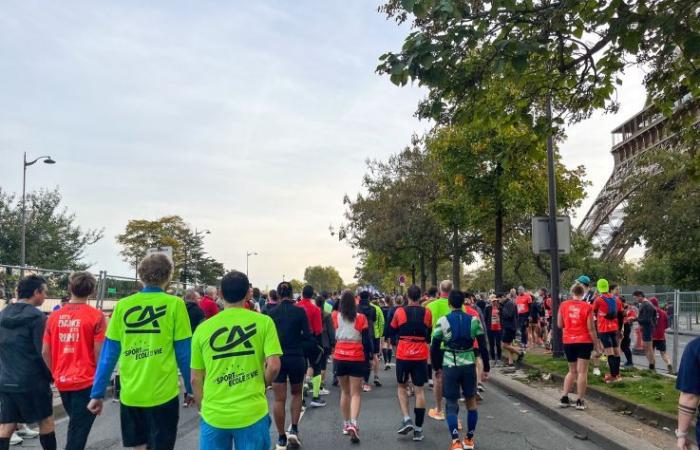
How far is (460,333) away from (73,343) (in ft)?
13.1

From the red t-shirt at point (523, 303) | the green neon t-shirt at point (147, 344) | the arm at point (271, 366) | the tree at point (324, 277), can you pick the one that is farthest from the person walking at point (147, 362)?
the tree at point (324, 277)

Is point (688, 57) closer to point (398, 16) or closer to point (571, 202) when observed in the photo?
point (398, 16)

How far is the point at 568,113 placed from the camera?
9.68 meters

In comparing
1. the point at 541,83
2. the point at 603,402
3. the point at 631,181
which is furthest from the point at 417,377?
the point at 631,181

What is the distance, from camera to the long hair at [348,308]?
27.8 feet

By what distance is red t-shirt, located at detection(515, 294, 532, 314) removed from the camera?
1794 cm

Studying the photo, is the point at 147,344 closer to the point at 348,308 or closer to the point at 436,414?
the point at 348,308

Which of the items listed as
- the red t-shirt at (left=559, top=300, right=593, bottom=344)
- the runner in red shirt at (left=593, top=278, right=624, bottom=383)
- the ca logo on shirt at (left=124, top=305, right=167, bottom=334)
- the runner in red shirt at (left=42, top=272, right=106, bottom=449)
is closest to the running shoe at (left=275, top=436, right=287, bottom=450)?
the runner in red shirt at (left=42, top=272, right=106, bottom=449)

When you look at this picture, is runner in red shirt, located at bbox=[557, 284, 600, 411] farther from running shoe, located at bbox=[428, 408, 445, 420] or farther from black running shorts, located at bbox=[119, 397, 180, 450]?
black running shorts, located at bbox=[119, 397, 180, 450]

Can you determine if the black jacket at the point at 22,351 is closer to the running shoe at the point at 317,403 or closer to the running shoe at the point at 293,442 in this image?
the running shoe at the point at 293,442

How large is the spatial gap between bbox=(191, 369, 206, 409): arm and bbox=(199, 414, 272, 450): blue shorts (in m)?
0.19

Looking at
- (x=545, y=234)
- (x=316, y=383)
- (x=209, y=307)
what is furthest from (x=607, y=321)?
(x=209, y=307)

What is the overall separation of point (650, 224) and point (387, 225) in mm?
14131

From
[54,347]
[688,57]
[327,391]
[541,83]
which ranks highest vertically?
[541,83]
